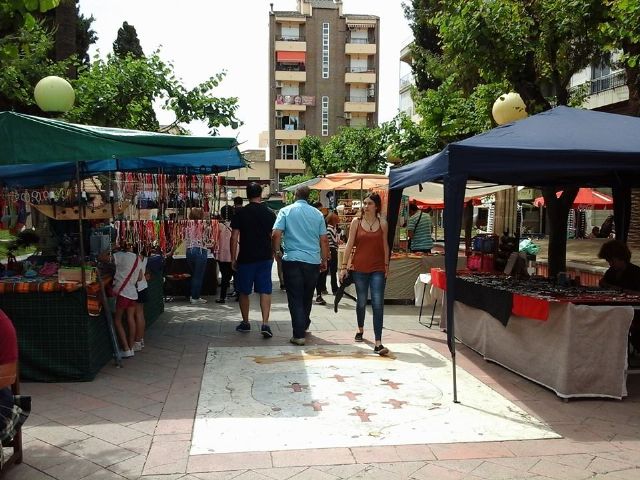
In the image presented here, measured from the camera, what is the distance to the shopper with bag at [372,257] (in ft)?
20.7

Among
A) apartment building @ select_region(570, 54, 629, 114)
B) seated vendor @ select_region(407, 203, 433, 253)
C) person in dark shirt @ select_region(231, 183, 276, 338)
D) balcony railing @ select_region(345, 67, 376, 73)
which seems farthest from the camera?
balcony railing @ select_region(345, 67, 376, 73)

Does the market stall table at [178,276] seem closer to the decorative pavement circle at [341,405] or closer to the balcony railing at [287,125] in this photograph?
the decorative pavement circle at [341,405]

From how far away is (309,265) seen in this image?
665 centimetres

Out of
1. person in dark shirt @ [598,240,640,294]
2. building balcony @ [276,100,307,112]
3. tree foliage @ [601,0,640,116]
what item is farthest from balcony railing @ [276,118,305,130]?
person in dark shirt @ [598,240,640,294]

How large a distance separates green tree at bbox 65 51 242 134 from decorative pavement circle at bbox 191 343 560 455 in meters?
5.19

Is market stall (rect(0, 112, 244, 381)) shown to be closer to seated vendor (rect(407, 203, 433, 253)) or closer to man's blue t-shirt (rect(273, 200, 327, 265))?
man's blue t-shirt (rect(273, 200, 327, 265))

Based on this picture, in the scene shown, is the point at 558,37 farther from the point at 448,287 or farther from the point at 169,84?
the point at 169,84

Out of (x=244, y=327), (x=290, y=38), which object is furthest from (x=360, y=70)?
(x=244, y=327)

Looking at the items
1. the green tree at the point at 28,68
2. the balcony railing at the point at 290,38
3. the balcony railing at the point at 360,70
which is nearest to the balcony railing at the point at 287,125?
the balcony railing at the point at 360,70

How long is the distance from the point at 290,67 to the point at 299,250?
53.0 m

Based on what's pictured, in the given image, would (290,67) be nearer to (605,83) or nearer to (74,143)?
(605,83)

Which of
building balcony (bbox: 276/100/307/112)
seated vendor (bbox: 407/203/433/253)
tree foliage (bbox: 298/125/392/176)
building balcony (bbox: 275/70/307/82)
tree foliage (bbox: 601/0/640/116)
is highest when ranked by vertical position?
building balcony (bbox: 275/70/307/82)

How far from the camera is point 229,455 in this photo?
3.71 m

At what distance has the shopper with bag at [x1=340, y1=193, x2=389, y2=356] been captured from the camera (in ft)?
20.7
